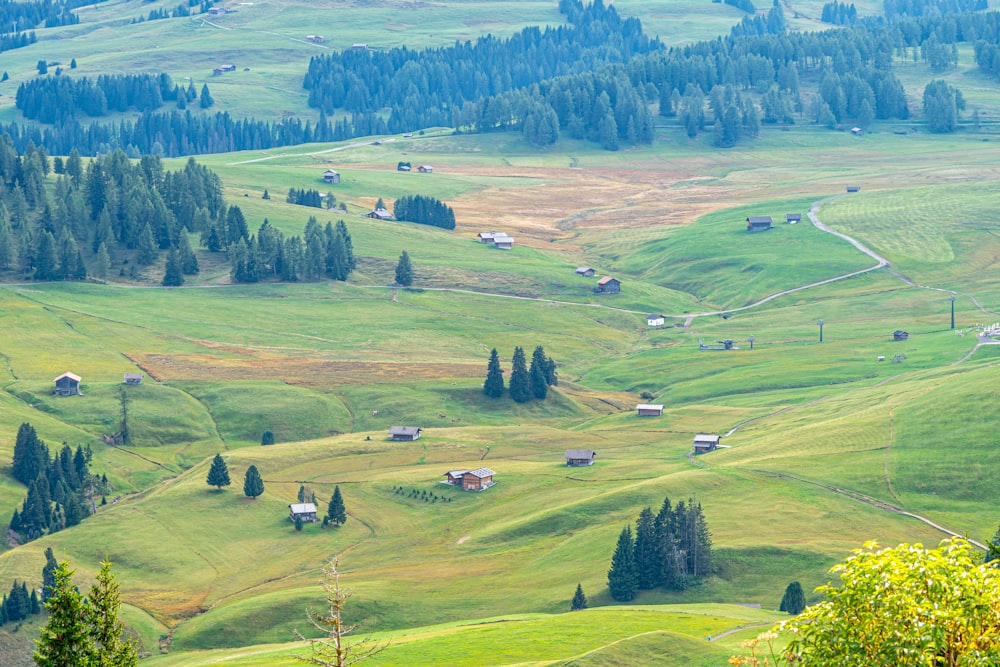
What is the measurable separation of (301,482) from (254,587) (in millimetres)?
30333

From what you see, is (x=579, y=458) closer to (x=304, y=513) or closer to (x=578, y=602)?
(x=304, y=513)

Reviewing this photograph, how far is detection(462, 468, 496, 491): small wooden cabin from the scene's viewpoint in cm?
14875

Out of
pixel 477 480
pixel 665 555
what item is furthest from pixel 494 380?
pixel 665 555

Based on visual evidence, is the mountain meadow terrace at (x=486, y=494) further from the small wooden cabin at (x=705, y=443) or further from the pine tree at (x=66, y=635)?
the pine tree at (x=66, y=635)

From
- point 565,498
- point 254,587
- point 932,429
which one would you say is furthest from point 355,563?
point 932,429

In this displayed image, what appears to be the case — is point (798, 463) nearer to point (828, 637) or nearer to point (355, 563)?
point (355, 563)

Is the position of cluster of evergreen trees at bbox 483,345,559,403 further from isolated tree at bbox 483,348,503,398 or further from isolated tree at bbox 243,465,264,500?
isolated tree at bbox 243,465,264,500

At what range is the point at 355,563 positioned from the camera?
131m

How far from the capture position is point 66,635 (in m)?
40.2

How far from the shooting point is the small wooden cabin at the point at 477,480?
488 feet

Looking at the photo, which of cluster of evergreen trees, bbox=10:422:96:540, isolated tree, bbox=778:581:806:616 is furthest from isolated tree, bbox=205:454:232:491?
isolated tree, bbox=778:581:806:616

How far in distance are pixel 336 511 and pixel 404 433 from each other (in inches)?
1217

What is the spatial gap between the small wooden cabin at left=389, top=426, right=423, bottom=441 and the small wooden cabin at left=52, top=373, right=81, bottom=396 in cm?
4209

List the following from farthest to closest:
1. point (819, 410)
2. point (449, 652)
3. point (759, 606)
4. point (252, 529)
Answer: point (819, 410) < point (252, 529) < point (759, 606) < point (449, 652)
